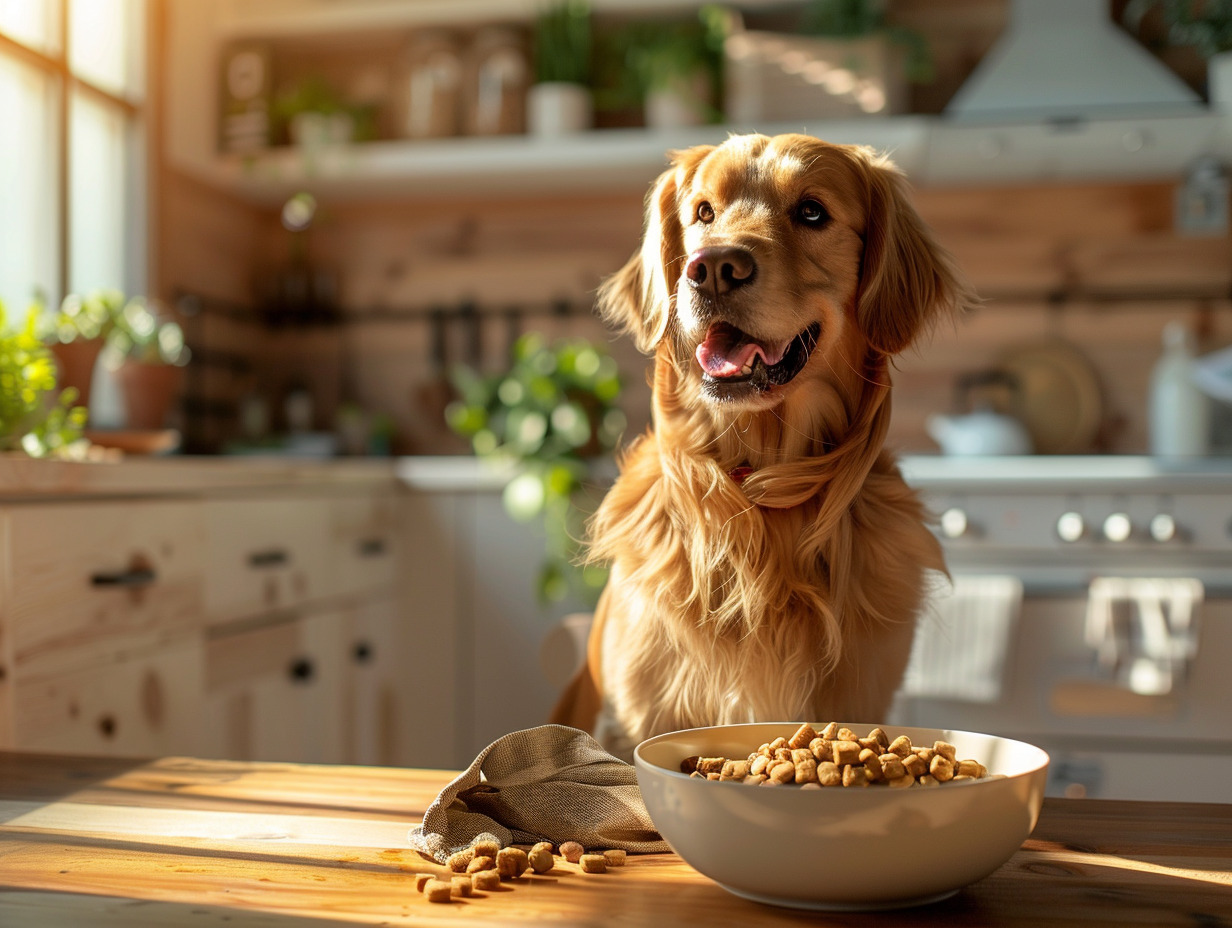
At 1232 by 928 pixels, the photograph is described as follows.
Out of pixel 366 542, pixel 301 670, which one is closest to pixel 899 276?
pixel 301 670

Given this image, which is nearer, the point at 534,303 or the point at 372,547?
the point at 372,547

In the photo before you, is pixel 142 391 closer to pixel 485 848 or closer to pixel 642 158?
pixel 642 158

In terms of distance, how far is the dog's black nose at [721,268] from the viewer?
3.38 ft

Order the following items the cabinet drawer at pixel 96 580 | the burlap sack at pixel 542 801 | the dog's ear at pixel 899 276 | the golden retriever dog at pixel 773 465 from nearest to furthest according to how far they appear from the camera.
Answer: the burlap sack at pixel 542 801, the golden retriever dog at pixel 773 465, the dog's ear at pixel 899 276, the cabinet drawer at pixel 96 580

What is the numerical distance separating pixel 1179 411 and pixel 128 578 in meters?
2.61

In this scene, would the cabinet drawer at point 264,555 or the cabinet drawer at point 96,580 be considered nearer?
the cabinet drawer at point 96,580

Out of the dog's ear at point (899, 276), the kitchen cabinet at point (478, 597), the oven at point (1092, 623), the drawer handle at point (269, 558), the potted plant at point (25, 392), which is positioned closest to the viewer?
the dog's ear at point (899, 276)

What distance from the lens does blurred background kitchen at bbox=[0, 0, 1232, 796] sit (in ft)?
7.84

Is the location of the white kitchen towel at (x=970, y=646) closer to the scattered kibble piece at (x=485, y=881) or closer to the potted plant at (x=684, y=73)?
the potted plant at (x=684, y=73)

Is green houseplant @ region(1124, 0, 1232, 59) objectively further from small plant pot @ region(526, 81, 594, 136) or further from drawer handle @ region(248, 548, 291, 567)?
drawer handle @ region(248, 548, 291, 567)

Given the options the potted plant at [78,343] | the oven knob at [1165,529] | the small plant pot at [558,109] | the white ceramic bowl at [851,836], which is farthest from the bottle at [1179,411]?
the white ceramic bowl at [851,836]

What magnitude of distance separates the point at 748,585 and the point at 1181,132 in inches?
95.2

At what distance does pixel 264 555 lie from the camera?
2.20 metres

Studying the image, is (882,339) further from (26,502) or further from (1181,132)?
(1181,132)
